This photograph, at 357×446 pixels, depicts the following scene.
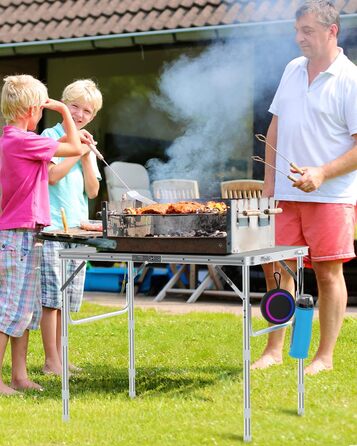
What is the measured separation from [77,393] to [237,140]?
15.3 feet

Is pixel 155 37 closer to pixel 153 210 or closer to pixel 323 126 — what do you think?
pixel 323 126

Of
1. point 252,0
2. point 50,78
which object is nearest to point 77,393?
point 252,0

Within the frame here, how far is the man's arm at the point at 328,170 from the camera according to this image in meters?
4.69

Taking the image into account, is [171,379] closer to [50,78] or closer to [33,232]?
[33,232]

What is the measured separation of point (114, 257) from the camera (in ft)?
14.2

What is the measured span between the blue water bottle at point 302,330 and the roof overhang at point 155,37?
430cm

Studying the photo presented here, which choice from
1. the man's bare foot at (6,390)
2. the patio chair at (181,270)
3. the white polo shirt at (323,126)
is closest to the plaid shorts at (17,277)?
the man's bare foot at (6,390)

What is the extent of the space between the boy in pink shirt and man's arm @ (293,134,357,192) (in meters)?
1.14

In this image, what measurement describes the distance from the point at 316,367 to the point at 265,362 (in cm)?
30

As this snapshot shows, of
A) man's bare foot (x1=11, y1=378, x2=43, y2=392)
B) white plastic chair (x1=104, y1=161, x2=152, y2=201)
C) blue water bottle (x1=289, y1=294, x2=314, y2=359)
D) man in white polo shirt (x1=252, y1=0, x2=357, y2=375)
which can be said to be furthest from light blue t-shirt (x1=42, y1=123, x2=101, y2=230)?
white plastic chair (x1=104, y1=161, x2=152, y2=201)

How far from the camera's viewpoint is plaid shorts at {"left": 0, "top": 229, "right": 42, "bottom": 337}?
4922 mm

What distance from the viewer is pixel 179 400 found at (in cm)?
471

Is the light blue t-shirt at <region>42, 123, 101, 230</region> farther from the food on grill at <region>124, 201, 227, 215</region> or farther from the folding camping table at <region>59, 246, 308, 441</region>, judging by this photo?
the food on grill at <region>124, 201, 227, 215</region>

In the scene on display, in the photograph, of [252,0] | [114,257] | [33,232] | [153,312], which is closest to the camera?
[114,257]
